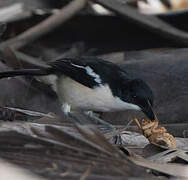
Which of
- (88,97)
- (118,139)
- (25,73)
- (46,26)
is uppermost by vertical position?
(46,26)

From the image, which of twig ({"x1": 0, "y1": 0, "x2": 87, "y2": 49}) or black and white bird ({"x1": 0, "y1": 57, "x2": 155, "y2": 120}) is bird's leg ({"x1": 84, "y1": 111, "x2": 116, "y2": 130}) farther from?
twig ({"x1": 0, "y1": 0, "x2": 87, "y2": 49})

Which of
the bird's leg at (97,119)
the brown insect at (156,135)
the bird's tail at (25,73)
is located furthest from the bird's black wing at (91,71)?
the brown insect at (156,135)

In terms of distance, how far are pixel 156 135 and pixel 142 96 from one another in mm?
462

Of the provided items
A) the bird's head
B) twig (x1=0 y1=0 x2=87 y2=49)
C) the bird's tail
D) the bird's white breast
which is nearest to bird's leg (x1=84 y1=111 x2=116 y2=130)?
the bird's white breast

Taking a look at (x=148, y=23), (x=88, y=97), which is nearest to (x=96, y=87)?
(x=88, y=97)

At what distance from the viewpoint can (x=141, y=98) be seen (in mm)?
4742

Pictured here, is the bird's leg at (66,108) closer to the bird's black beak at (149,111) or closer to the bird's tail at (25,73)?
the bird's tail at (25,73)

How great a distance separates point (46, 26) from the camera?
22.7 feet

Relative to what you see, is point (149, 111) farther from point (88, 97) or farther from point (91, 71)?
point (91, 71)

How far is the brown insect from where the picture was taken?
4266mm

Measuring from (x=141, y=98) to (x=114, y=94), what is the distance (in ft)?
1.27

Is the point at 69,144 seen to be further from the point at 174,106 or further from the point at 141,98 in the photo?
the point at 174,106

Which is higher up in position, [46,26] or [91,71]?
[46,26]

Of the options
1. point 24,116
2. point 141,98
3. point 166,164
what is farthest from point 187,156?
point 24,116
